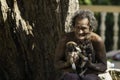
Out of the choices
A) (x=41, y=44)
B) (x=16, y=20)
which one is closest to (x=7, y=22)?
(x=16, y=20)

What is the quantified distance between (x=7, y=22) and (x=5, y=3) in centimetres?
21

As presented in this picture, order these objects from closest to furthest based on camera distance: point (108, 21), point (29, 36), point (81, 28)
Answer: point (81, 28), point (29, 36), point (108, 21)

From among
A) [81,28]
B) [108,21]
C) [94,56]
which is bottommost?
[108,21]

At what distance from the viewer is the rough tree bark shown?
5.59 metres

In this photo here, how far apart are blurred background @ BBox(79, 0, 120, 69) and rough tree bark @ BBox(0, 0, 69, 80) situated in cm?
413

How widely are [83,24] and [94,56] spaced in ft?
1.18

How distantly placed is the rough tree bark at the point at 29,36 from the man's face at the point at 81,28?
0.92m

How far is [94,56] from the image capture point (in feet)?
15.9

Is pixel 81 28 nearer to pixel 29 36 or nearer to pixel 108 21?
pixel 29 36

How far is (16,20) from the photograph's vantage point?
5.60 m

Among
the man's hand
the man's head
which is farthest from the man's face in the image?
the man's hand

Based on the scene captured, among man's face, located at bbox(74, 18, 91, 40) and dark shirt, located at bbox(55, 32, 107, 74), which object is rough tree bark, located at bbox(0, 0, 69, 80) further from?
man's face, located at bbox(74, 18, 91, 40)

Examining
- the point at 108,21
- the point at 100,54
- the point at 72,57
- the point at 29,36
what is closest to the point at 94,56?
the point at 100,54

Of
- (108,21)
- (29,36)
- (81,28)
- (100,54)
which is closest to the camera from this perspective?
(81,28)
